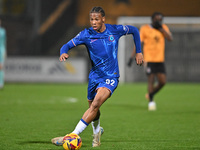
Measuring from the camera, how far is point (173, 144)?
649cm

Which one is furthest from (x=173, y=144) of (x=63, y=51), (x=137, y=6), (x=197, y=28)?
(x=137, y=6)

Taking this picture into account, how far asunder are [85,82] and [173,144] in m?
17.6

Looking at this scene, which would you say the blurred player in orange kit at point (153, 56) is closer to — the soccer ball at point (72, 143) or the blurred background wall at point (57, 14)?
the soccer ball at point (72, 143)

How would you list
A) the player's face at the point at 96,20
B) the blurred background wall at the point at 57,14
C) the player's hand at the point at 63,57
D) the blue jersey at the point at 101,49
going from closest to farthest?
the player's hand at the point at 63,57 < the player's face at the point at 96,20 < the blue jersey at the point at 101,49 < the blurred background wall at the point at 57,14

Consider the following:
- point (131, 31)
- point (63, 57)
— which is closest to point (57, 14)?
point (131, 31)

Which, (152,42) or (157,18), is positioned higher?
(157,18)

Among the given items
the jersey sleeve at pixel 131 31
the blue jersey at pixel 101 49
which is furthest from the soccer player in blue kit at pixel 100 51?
A: the jersey sleeve at pixel 131 31

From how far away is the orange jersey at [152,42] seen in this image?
11766mm

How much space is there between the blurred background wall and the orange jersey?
15.8m

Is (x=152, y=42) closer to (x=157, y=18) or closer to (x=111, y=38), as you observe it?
(x=157, y=18)

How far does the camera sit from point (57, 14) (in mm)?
28391

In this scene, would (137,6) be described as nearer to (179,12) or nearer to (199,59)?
(179,12)

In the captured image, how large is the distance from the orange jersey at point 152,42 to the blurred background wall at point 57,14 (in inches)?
621

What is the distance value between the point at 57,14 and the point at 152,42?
17.0m
